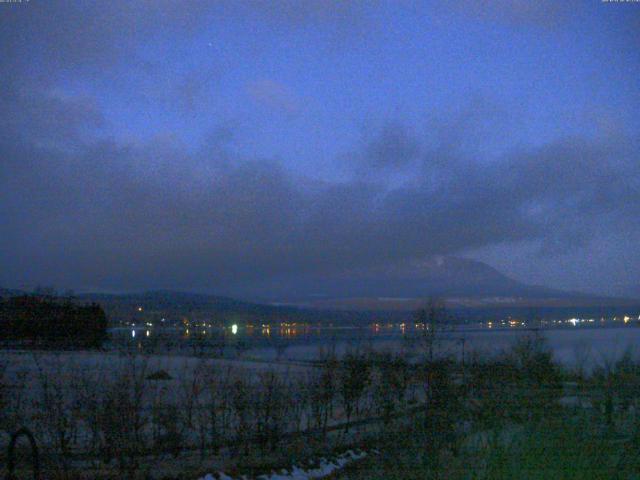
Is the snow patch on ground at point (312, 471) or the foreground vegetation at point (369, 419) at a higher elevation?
the foreground vegetation at point (369, 419)

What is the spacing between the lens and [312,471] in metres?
13.5

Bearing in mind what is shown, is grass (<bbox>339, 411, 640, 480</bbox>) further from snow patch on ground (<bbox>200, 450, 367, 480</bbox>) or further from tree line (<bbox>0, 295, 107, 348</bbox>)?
tree line (<bbox>0, 295, 107, 348</bbox>)

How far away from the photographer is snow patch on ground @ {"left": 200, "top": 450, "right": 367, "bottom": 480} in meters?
12.1

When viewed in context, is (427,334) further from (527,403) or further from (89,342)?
(89,342)

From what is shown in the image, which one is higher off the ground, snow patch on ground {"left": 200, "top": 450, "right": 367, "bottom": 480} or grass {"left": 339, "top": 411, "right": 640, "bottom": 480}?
grass {"left": 339, "top": 411, "right": 640, "bottom": 480}

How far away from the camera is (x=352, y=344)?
73.2ft

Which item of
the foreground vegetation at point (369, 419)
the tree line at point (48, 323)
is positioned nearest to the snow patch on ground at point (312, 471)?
the foreground vegetation at point (369, 419)

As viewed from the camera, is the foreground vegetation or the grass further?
the foreground vegetation

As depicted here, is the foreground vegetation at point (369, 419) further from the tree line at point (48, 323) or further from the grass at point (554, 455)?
the tree line at point (48, 323)

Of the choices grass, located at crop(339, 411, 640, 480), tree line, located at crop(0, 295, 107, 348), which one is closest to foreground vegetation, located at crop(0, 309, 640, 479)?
grass, located at crop(339, 411, 640, 480)

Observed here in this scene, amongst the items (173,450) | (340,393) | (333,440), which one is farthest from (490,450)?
(340,393)

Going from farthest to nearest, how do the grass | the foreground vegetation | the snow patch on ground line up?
the snow patch on ground < the foreground vegetation < the grass

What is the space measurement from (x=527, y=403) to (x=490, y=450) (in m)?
3.78

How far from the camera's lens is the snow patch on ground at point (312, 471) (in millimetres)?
12094
